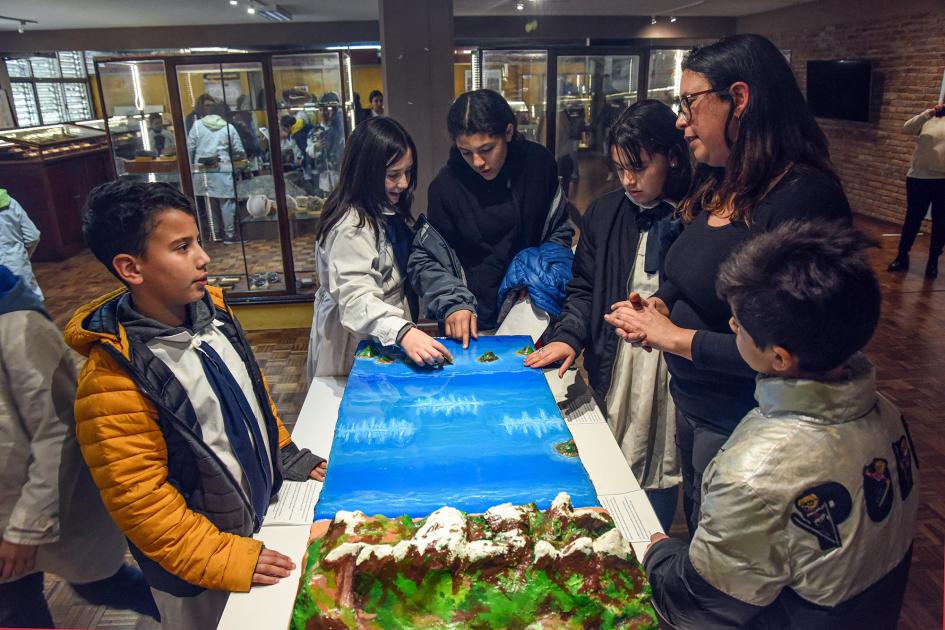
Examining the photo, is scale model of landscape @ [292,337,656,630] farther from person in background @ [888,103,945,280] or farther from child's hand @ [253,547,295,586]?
person in background @ [888,103,945,280]

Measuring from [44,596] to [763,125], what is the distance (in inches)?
75.8

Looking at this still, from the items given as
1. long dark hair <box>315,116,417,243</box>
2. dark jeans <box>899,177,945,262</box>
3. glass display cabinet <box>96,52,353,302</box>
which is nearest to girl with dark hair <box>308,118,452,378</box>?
long dark hair <box>315,116,417,243</box>

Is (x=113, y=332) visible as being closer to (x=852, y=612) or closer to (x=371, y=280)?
(x=371, y=280)

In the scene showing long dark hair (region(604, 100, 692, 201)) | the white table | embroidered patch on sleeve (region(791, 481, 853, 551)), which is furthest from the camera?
long dark hair (region(604, 100, 692, 201))

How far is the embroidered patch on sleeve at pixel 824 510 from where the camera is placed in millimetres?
850

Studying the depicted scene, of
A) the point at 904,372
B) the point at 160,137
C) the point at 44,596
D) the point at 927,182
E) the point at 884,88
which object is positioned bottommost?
the point at 904,372

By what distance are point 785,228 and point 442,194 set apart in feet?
3.87

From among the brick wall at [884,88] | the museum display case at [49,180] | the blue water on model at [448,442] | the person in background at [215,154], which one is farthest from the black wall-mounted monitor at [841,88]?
the museum display case at [49,180]

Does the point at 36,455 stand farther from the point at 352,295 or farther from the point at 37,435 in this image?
the point at 352,295

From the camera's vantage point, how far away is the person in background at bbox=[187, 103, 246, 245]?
4457 millimetres

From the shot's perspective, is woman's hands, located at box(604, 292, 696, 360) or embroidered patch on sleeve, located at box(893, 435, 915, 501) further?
woman's hands, located at box(604, 292, 696, 360)

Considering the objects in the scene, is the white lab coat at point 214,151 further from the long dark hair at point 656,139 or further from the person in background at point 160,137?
the long dark hair at point 656,139

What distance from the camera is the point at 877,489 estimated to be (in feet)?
2.86

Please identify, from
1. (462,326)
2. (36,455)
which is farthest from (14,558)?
(462,326)
